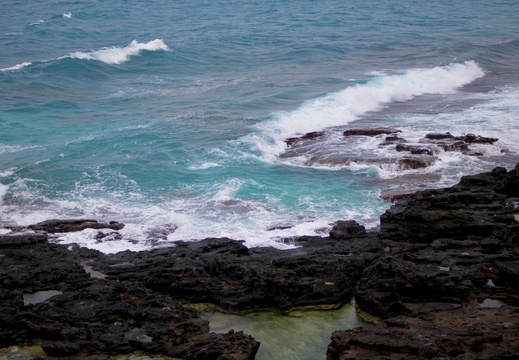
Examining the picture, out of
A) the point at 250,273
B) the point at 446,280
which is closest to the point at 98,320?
the point at 250,273

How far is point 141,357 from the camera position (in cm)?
1066

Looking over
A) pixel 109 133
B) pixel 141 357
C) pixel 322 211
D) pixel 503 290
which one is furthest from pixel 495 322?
pixel 109 133

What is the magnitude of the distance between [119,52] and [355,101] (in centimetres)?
1932

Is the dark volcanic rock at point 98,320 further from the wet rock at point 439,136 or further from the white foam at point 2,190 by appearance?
the wet rock at point 439,136

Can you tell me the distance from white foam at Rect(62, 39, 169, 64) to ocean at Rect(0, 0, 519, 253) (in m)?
0.13

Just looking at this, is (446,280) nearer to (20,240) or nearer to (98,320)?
(98,320)

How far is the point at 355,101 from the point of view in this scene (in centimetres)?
3189

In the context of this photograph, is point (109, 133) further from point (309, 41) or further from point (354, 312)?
point (309, 41)

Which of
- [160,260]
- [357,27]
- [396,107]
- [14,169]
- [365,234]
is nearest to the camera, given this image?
[160,260]

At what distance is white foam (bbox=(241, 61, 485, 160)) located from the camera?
85.7 feet

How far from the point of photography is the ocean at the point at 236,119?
18609 millimetres

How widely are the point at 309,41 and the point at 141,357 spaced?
4167 centimetres

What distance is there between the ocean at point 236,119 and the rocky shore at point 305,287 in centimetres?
166

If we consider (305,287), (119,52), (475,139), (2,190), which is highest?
(119,52)
